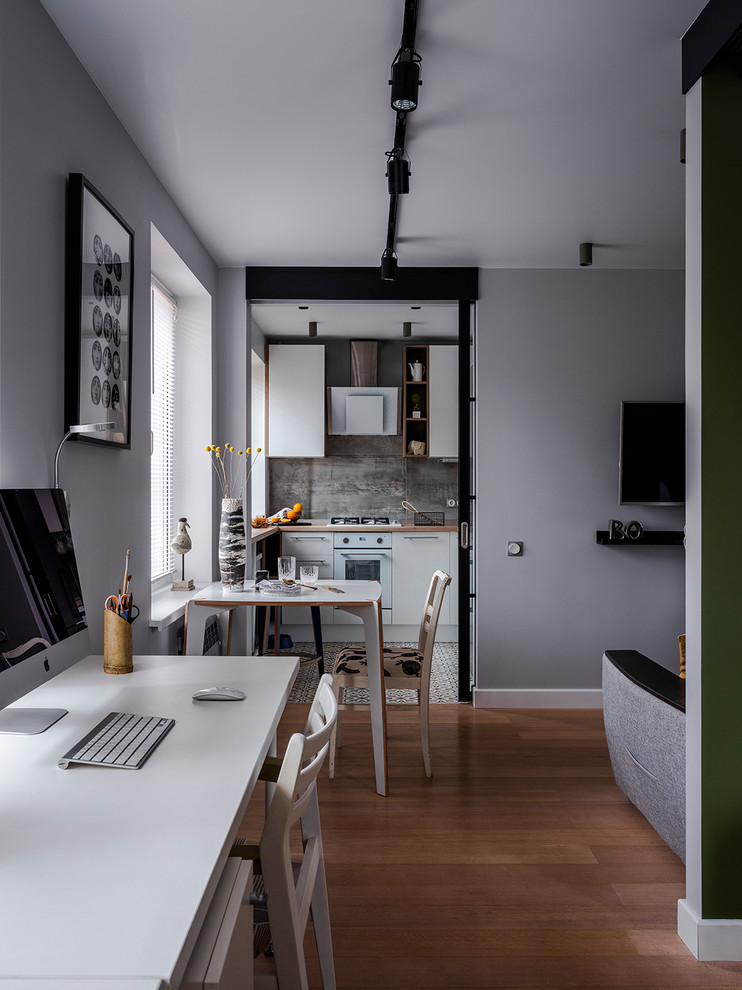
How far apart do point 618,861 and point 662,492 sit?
229cm

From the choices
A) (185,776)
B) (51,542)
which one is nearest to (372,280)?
(51,542)

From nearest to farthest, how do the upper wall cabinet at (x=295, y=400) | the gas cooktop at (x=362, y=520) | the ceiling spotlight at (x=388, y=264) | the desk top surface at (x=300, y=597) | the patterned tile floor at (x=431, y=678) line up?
1. the desk top surface at (x=300, y=597)
2. the ceiling spotlight at (x=388, y=264)
3. the patterned tile floor at (x=431, y=678)
4. the upper wall cabinet at (x=295, y=400)
5. the gas cooktop at (x=362, y=520)

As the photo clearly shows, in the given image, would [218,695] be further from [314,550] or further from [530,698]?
[314,550]

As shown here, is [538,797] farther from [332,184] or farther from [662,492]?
[332,184]

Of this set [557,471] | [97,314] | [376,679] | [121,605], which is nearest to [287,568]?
[376,679]

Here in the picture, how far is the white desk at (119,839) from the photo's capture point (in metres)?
0.77

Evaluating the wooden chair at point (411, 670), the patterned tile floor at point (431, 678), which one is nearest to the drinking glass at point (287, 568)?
the wooden chair at point (411, 670)

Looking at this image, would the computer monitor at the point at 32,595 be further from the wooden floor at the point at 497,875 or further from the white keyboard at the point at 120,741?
the wooden floor at the point at 497,875

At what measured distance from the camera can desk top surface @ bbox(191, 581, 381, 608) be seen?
294cm

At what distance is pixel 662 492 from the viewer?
419 cm

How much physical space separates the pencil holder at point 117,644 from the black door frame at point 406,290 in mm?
2660

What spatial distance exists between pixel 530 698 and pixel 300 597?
1.92 m

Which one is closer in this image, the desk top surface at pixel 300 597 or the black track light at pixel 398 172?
the black track light at pixel 398 172

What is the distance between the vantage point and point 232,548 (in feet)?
10.6
